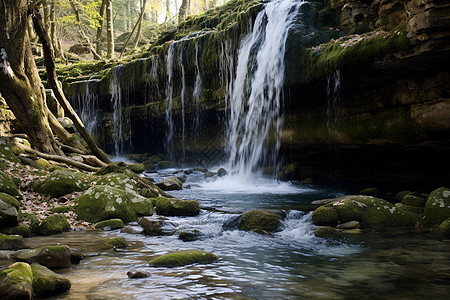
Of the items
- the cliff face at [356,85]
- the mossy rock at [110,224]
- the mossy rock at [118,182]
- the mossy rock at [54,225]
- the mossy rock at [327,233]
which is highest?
the cliff face at [356,85]

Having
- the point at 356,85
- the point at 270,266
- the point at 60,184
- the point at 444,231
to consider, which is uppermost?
the point at 356,85

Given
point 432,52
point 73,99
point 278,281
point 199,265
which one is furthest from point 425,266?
point 73,99

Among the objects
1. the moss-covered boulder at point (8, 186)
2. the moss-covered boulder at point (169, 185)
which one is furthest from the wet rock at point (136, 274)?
the moss-covered boulder at point (169, 185)

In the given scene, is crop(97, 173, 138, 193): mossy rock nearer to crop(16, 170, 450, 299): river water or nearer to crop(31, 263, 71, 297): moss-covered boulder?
crop(16, 170, 450, 299): river water

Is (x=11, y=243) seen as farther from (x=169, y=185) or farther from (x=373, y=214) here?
(x=169, y=185)

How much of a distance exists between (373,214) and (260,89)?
7.74 m

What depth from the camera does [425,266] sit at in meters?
4.71

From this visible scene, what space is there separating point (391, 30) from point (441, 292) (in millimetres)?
7404

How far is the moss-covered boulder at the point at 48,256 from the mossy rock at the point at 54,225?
6.35 ft

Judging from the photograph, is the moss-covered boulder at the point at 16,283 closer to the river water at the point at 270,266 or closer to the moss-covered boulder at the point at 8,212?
the river water at the point at 270,266

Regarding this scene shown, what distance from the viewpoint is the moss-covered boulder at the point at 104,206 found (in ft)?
24.4

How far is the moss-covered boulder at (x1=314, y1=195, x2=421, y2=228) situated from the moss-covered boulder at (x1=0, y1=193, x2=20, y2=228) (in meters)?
6.05

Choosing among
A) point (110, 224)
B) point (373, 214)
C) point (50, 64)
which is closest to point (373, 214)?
point (373, 214)

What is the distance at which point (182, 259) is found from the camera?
483 cm
